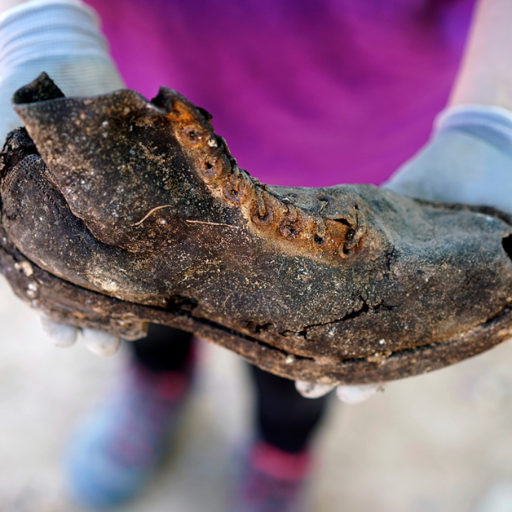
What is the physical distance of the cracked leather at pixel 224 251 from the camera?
88cm

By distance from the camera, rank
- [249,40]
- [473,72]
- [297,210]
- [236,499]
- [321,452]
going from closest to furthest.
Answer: [297,210]
[473,72]
[249,40]
[236,499]
[321,452]

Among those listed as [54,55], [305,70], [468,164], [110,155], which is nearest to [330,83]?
[305,70]

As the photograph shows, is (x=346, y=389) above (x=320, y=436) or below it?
above

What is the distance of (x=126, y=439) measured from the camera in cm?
231

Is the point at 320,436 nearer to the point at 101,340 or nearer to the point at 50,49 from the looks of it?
the point at 101,340

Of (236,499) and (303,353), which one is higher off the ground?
(303,353)

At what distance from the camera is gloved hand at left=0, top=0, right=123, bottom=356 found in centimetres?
129

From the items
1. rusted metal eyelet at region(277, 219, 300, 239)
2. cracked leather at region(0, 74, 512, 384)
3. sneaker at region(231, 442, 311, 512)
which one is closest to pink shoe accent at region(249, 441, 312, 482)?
sneaker at region(231, 442, 311, 512)

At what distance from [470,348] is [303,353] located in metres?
0.40

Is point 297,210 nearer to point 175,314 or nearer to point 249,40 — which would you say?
point 175,314

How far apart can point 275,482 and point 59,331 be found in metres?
1.40

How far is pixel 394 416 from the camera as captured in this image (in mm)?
2623

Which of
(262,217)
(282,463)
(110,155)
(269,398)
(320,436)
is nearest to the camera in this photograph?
(110,155)

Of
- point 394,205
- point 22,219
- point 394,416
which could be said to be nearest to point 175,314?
point 22,219
